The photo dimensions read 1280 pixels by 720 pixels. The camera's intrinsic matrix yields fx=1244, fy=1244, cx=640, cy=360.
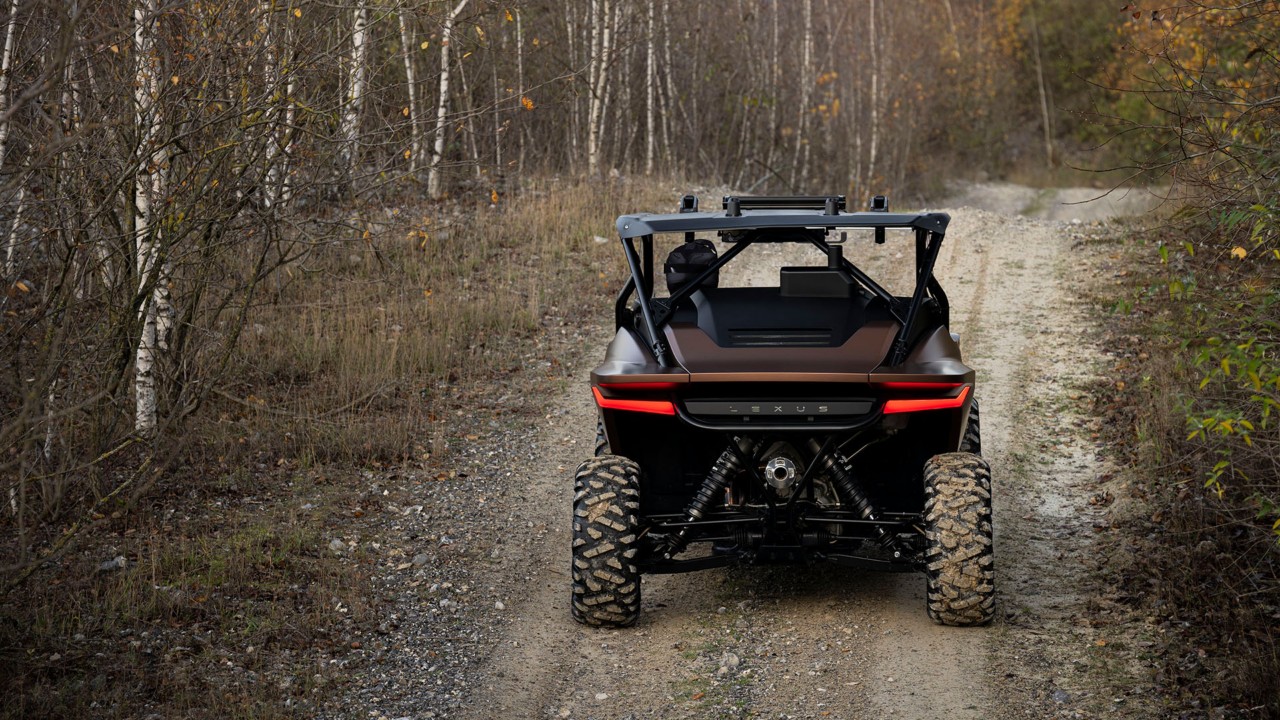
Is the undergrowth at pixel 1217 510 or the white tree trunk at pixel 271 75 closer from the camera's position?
the undergrowth at pixel 1217 510

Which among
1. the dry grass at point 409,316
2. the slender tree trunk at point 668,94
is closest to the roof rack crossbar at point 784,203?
the dry grass at point 409,316

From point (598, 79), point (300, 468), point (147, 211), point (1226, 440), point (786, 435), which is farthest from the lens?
point (598, 79)

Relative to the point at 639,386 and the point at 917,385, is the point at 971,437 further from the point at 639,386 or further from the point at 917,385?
the point at 639,386

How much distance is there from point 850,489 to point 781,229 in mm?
1307

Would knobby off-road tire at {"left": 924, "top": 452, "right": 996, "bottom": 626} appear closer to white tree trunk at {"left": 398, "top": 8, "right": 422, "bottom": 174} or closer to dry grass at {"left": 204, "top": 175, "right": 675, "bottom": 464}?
white tree trunk at {"left": 398, "top": 8, "right": 422, "bottom": 174}

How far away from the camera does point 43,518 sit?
7250mm

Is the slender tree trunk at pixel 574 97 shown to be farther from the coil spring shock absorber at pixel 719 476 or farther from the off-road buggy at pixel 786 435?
the coil spring shock absorber at pixel 719 476

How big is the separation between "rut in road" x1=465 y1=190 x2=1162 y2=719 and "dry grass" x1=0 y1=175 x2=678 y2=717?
101 centimetres

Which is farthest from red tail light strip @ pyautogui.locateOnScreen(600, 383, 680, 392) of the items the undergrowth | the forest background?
the undergrowth

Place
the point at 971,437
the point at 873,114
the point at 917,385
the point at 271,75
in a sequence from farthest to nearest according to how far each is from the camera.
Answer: the point at 873,114 → the point at 271,75 → the point at 971,437 → the point at 917,385

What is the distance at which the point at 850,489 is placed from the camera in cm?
600

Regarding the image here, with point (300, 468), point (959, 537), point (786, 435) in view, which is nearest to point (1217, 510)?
point (959, 537)

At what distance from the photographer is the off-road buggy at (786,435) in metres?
5.76

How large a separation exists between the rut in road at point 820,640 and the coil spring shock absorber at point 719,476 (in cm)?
67
